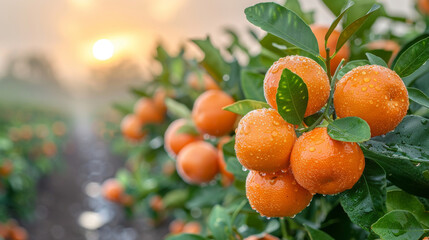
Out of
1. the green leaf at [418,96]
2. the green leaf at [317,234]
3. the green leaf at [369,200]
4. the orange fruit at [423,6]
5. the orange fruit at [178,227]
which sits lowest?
the orange fruit at [178,227]

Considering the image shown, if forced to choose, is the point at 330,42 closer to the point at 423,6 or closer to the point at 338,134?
the point at 338,134

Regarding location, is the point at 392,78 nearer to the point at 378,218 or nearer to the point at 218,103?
the point at 378,218

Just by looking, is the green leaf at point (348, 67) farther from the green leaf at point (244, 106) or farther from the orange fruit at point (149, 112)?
the orange fruit at point (149, 112)

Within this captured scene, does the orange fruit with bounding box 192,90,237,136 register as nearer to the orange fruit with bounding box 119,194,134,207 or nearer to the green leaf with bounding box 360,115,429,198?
the green leaf with bounding box 360,115,429,198

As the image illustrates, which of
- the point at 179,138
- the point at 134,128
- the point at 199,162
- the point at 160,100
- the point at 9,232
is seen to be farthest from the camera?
the point at 9,232

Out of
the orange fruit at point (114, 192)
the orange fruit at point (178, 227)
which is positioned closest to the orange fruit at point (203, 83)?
the orange fruit at point (178, 227)

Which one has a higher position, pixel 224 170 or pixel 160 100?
pixel 160 100

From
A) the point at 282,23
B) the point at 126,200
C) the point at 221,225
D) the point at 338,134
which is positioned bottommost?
the point at 126,200

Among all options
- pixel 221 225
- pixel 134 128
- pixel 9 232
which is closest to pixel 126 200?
pixel 9 232
